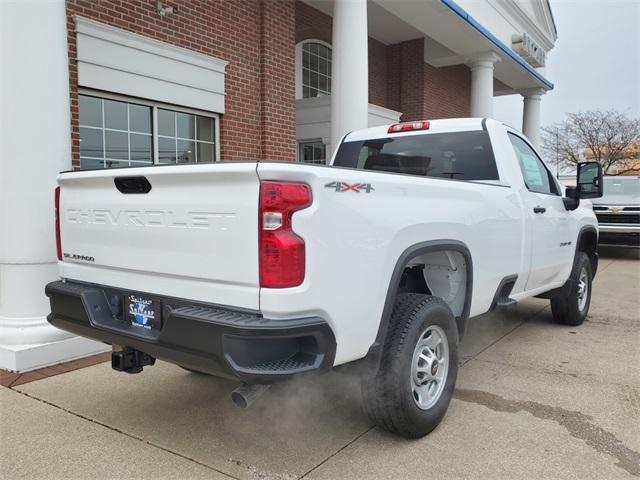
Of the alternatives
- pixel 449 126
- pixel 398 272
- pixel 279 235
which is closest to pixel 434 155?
pixel 449 126

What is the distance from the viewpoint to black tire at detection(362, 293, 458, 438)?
9.96ft

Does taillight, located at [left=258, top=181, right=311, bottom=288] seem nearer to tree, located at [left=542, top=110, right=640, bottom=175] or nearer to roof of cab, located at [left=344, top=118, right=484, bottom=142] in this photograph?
roof of cab, located at [left=344, top=118, right=484, bottom=142]

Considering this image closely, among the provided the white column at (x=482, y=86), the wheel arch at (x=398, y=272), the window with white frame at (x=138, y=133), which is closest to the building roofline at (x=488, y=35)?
the white column at (x=482, y=86)

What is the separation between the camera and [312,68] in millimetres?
11578

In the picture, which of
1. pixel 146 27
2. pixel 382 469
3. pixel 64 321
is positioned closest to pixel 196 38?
pixel 146 27

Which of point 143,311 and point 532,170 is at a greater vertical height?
point 532,170

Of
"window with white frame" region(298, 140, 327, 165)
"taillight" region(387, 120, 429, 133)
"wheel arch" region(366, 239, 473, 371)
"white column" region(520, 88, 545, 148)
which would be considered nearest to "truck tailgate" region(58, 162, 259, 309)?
"wheel arch" region(366, 239, 473, 371)

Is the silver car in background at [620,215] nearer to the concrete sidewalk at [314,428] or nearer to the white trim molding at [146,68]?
the concrete sidewalk at [314,428]

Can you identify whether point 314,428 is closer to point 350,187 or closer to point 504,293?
point 350,187

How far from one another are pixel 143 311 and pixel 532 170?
3.68 metres

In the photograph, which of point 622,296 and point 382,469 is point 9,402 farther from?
point 622,296

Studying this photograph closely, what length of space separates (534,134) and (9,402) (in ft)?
52.6

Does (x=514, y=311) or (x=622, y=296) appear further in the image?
(x=622, y=296)

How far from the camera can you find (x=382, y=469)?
2957mm
